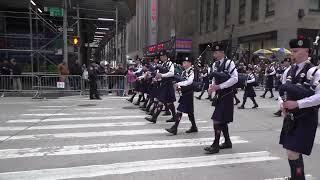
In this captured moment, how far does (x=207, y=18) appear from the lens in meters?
47.4

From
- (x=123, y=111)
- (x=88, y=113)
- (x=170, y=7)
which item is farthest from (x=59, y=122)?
(x=170, y=7)

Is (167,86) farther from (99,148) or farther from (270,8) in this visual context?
(270,8)

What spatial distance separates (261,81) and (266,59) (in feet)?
8.95

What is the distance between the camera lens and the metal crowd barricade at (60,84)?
18141 millimetres

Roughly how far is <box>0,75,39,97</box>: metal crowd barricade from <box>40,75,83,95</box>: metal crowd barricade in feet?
1.08

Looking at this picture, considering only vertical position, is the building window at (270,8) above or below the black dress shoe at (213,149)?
above

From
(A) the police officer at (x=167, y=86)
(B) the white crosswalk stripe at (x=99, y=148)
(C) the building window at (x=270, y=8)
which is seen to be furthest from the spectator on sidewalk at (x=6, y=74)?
(C) the building window at (x=270, y=8)

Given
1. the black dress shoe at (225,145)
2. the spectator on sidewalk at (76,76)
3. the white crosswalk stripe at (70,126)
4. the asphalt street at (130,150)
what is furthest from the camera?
the spectator on sidewalk at (76,76)

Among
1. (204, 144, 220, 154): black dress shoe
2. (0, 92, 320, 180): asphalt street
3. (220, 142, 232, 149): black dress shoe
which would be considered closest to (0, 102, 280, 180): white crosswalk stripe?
(0, 92, 320, 180): asphalt street

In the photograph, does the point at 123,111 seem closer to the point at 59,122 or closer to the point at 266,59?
the point at 59,122

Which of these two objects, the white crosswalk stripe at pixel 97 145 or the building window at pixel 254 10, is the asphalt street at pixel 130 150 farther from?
the building window at pixel 254 10

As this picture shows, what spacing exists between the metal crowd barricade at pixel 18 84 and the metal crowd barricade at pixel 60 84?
0.33m

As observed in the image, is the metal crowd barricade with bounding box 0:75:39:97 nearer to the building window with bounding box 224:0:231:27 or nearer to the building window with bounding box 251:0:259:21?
the building window with bounding box 251:0:259:21

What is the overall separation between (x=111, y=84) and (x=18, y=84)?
13.6 feet
